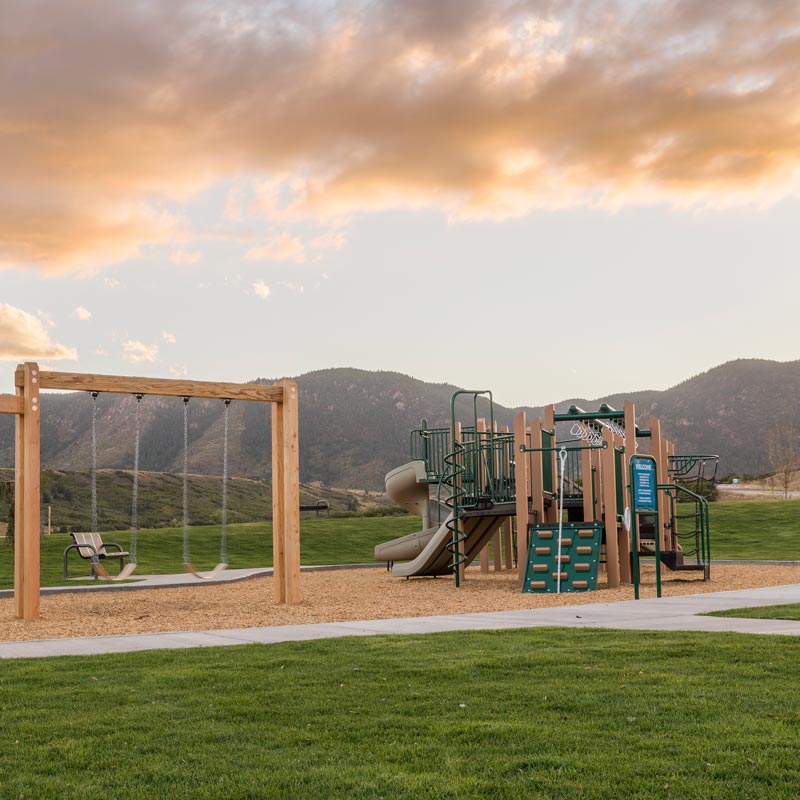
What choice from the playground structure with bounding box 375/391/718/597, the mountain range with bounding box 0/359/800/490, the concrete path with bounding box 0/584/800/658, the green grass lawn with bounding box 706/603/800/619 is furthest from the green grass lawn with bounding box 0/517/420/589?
the mountain range with bounding box 0/359/800/490

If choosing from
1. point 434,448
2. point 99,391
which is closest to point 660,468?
point 434,448

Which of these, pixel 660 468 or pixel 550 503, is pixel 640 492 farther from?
pixel 660 468

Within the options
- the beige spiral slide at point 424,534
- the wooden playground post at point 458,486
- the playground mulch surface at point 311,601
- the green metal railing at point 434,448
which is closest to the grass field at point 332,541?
the beige spiral slide at point 424,534

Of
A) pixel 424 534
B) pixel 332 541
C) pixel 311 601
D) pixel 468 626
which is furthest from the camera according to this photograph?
pixel 332 541

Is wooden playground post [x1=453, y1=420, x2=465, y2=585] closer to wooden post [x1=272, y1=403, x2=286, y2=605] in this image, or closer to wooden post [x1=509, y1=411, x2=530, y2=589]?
wooden post [x1=509, y1=411, x2=530, y2=589]

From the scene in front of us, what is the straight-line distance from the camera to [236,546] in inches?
1105

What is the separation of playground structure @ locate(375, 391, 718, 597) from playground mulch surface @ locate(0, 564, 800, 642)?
1.59 feet

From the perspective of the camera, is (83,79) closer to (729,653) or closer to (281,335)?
(729,653)

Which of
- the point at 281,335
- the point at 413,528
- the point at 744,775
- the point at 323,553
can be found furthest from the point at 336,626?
the point at 281,335

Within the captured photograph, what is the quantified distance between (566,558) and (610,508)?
3.54ft

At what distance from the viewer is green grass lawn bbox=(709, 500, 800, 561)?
83.0 ft

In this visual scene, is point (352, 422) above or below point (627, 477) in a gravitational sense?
above

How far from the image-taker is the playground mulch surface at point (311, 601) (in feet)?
37.7

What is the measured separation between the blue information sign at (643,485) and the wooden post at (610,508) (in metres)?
1.46
